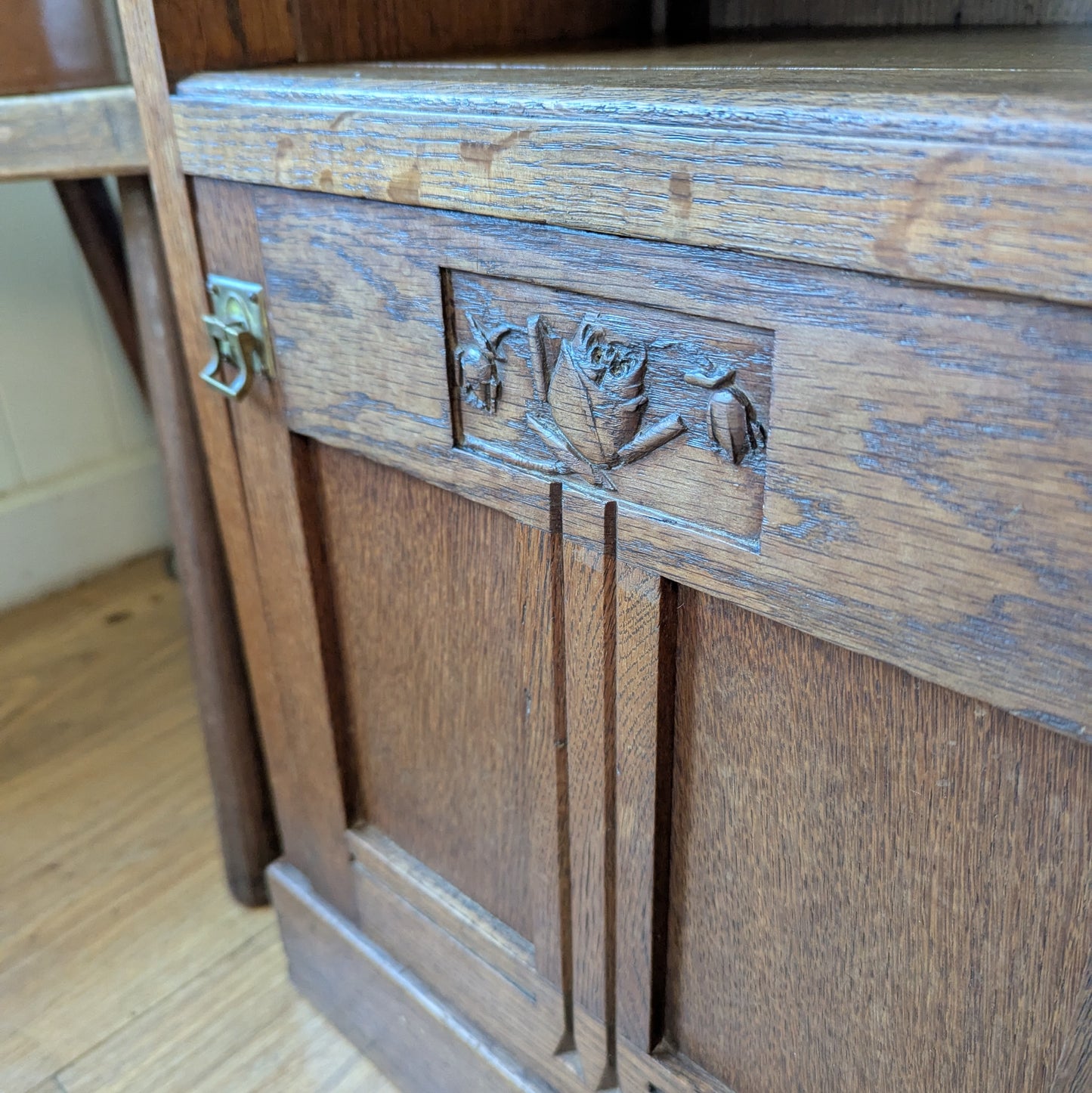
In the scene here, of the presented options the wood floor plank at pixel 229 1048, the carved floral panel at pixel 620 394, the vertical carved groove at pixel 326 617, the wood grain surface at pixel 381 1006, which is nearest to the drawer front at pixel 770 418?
the carved floral panel at pixel 620 394

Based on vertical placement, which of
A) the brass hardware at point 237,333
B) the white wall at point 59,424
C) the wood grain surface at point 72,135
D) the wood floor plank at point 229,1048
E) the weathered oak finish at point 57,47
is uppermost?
the weathered oak finish at point 57,47

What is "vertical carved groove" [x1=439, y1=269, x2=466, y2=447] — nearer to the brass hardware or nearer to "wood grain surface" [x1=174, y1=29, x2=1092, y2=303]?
"wood grain surface" [x1=174, y1=29, x2=1092, y2=303]

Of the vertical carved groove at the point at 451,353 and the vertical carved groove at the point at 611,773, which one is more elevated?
the vertical carved groove at the point at 451,353

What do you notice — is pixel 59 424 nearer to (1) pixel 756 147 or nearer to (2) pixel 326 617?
(2) pixel 326 617

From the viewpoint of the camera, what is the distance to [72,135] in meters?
0.57

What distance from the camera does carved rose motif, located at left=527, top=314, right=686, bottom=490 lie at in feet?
1.22

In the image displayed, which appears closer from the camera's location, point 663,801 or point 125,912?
point 663,801

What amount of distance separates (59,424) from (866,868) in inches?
47.6

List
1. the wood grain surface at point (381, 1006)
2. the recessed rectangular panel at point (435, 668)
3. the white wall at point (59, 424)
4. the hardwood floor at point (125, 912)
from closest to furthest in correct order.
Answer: the recessed rectangular panel at point (435, 668) → the wood grain surface at point (381, 1006) → the hardwood floor at point (125, 912) → the white wall at point (59, 424)

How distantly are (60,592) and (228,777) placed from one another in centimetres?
68

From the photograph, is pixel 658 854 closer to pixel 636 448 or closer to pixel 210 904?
pixel 636 448

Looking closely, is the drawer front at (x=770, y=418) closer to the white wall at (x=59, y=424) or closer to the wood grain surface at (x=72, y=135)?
the wood grain surface at (x=72, y=135)

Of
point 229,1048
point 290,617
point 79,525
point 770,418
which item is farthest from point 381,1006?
point 79,525

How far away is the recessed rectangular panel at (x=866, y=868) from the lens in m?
0.34
